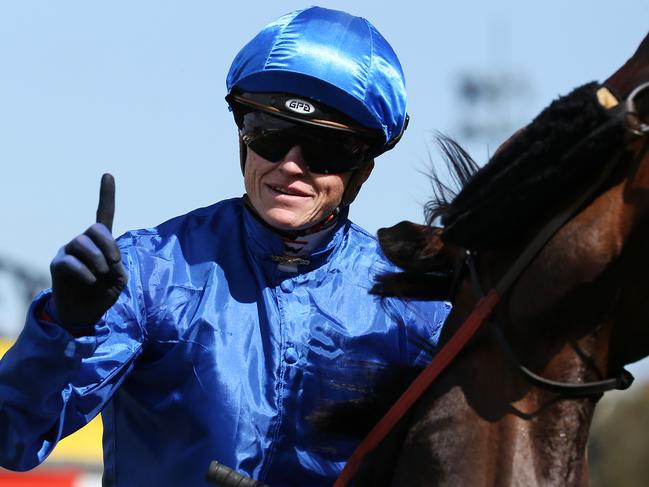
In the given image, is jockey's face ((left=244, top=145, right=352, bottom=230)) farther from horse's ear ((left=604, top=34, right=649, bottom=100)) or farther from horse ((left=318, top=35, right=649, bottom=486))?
horse's ear ((left=604, top=34, right=649, bottom=100))

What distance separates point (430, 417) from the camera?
7.24 feet

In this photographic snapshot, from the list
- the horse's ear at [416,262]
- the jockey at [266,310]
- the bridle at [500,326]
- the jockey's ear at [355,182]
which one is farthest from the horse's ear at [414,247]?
the jockey's ear at [355,182]

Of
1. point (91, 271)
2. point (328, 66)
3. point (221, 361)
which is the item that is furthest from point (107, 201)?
point (328, 66)

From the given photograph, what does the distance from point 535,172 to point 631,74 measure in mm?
216

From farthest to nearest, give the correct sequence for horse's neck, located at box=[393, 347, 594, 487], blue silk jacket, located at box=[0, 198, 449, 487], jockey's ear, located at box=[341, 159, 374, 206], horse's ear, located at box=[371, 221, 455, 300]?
jockey's ear, located at box=[341, 159, 374, 206] → blue silk jacket, located at box=[0, 198, 449, 487] → horse's ear, located at box=[371, 221, 455, 300] → horse's neck, located at box=[393, 347, 594, 487]

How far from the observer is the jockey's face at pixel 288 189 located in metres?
2.83

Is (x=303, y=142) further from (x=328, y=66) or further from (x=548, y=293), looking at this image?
(x=548, y=293)

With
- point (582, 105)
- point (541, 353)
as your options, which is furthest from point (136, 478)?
point (582, 105)

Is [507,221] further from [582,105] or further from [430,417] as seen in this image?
[430,417]

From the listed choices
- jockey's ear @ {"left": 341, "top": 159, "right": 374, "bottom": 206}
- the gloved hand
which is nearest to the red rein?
the gloved hand

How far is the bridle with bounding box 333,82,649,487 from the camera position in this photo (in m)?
1.99

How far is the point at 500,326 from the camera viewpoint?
2.14 metres

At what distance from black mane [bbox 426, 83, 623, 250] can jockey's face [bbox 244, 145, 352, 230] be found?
65 cm

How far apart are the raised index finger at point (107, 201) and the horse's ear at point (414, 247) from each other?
55cm
